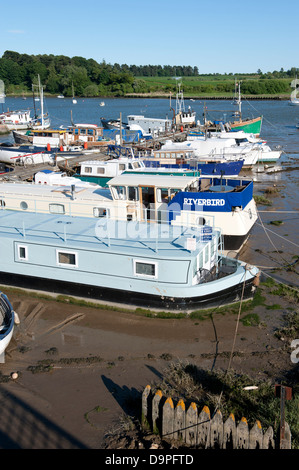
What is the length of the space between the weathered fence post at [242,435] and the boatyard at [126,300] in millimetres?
1473

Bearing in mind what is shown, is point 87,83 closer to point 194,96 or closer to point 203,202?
point 194,96

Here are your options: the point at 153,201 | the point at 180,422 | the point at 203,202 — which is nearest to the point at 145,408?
the point at 180,422

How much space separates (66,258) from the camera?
17.9 metres

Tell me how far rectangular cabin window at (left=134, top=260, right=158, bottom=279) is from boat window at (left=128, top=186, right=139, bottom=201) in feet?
17.2

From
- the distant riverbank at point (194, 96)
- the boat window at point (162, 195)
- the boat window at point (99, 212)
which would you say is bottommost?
the boat window at point (99, 212)

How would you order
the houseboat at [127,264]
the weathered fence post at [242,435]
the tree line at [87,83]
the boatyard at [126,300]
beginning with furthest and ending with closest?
the tree line at [87,83] → the houseboat at [127,264] → the boatyard at [126,300] → the weathered fence post at [242,435]

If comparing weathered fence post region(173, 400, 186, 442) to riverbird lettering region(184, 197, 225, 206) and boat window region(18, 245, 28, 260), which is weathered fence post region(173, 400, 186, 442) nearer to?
boat window region(18, 245, 28, 260)

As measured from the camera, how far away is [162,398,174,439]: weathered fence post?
10250mm

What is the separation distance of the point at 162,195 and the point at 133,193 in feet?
5.51

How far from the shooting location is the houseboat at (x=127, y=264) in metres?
16.6

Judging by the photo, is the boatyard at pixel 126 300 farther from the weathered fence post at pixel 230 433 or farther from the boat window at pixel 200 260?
the weathered fence post at pixel 230 433
